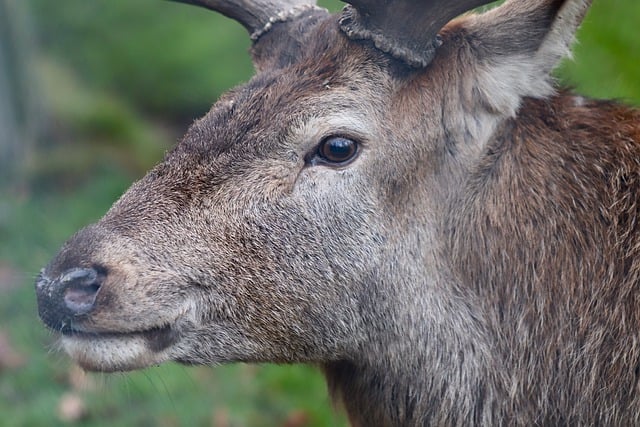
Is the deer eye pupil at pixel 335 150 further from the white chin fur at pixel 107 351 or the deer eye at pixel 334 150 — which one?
the white chin fur at pixel 107 351

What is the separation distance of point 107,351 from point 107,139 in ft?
25.5

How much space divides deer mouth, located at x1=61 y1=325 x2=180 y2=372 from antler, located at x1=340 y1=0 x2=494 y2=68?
1.34 meters

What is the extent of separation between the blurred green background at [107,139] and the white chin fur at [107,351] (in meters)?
0.20

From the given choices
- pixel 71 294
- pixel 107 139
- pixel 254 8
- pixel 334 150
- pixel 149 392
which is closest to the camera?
pixel 71 294

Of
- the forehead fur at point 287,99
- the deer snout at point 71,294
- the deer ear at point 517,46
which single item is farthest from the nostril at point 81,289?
the deer ear at point 517,46

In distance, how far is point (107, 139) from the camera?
11.1 m

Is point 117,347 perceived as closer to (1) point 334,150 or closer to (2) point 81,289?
(2) point 81,289

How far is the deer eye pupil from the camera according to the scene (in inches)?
149

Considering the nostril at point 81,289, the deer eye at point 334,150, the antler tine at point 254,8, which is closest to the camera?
the nostril at point 81,289

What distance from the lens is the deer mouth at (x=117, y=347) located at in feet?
11.9

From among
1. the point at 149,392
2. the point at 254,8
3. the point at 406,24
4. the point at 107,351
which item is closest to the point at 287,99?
the point at 406,24

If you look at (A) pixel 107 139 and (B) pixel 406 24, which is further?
(A) pixel 107 139

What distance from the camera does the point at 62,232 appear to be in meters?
9.20

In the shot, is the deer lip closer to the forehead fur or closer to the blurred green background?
the blurred green background
